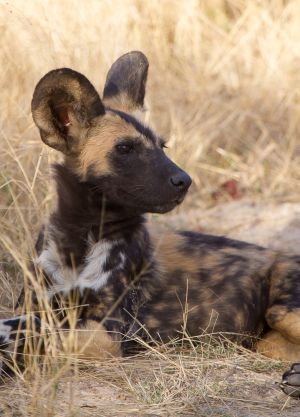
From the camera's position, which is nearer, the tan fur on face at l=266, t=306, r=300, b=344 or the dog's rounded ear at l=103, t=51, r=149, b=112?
the tan fur on face at l=266, t=306, r=300, b=344

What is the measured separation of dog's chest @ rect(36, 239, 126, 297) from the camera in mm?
3514

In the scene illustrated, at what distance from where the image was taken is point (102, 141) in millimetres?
3596

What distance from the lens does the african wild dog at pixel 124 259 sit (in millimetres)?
3486

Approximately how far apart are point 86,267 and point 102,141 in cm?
51

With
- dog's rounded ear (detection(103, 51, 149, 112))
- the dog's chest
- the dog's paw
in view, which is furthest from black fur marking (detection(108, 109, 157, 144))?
the dog's paw

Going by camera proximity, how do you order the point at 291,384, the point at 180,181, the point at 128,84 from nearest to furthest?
the point at 291,384 → the point at 180,181 → the point at 128,84

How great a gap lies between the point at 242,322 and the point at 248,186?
9.68 feet

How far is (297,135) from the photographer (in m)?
7.02

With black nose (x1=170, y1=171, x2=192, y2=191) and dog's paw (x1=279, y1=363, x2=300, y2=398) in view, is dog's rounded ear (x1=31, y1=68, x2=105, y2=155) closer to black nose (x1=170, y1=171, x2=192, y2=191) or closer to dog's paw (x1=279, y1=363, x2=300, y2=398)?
black nose (x1=170, y1=171, x2=192, y2=191)

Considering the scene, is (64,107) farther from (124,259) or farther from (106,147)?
(124,259)

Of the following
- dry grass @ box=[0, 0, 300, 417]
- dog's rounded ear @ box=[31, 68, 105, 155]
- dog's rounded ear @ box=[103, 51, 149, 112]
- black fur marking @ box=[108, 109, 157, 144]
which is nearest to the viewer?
dry grass @ box=[0, 0, 300, 417]

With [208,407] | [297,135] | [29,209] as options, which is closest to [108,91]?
[29,209]

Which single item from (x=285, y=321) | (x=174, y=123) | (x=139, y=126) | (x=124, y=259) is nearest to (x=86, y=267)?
(x=124, y=259)

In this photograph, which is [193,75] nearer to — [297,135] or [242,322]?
[297,135]
